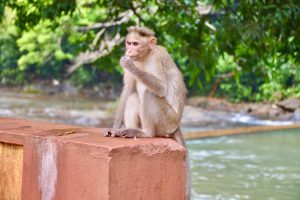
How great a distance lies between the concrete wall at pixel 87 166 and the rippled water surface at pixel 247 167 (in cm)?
466

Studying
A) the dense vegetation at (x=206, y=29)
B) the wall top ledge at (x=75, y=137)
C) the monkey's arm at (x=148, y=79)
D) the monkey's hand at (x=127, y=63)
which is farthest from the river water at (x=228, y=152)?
the wall top ledge at (x=75, y=137)

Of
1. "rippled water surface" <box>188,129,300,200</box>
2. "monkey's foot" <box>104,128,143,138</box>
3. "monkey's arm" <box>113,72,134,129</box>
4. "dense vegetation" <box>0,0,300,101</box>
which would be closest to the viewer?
"monkey's foot" <box>104,128,143,138</box>

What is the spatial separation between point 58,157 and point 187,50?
11.1 ft

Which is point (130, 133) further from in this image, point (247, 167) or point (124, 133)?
point (247, 167)

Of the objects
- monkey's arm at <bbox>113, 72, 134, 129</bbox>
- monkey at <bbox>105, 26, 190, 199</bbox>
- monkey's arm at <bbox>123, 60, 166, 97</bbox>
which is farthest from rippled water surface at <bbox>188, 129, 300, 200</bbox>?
monkey's arm at <bbox>123, 60, 166, 97</bbox>

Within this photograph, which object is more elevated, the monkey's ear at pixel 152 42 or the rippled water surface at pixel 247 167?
the monkey's ear at pixel 152 42

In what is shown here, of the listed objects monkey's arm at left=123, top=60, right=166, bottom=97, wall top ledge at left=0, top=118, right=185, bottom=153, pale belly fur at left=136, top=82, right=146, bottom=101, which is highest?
monkey's arm at left=123, top=60, right=166, bottom=97

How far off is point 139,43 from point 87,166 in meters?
1.20

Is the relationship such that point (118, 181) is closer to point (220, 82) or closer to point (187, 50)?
point (187, 50)

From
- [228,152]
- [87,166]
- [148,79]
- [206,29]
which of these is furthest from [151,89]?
[228,152]

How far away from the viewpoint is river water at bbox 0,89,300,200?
327 inches

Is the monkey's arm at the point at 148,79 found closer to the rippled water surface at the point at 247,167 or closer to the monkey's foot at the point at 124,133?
the monkey's foot at the point at 124,133

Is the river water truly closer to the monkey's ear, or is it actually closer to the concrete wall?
the monkey's ear

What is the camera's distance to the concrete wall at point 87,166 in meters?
2.73
